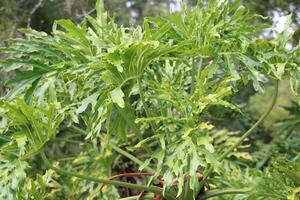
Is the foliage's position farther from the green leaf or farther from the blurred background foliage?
the blurred background foliage

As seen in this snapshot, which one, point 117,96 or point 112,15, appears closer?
point 117,96

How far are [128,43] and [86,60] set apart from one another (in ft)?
0.81

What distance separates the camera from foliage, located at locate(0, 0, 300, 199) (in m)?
1.39

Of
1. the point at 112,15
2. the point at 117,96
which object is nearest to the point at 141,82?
the point at 117,96

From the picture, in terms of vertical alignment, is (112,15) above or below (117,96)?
above

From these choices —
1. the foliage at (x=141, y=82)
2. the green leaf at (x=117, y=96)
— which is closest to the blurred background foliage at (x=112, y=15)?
the foliage at (x=141, y=82)

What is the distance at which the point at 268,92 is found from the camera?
5465 millimetres

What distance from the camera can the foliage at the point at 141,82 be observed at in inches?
54.8

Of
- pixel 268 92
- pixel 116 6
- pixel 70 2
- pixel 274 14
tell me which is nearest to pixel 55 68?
pixel 70 2

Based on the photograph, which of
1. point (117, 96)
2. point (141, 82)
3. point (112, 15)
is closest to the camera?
point (117, 96)

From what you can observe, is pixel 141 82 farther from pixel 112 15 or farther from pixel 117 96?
pixel 112 15

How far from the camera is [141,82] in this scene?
1.61m

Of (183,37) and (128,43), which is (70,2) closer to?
(183,37)

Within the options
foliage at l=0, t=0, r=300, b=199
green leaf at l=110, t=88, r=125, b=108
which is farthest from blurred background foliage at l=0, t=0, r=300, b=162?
green leaf at l=110, t=88, r=125, b=108
